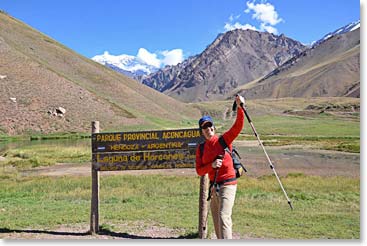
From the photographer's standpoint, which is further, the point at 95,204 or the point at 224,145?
the point at 95,204

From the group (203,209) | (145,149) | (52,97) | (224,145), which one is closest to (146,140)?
(145,149)

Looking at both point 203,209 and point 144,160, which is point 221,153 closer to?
point 203,209

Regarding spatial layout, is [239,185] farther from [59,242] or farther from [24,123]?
[24,123]

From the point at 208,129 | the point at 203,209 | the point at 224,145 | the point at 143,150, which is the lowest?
the point at 203,209

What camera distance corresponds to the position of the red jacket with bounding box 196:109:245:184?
18.8 feet

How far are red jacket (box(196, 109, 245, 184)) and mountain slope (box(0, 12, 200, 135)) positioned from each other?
60164 mm

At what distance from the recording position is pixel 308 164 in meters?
30.1

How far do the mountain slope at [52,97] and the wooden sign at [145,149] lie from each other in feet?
187

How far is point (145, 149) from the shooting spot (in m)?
8.33

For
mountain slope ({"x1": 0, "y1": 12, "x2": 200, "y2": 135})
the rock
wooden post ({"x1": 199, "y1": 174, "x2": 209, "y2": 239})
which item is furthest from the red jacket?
the rock

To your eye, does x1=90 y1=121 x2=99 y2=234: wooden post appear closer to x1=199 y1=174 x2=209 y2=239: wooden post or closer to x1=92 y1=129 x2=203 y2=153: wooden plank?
x1=92 y1=129 x2=203 y2=153: wooden plank

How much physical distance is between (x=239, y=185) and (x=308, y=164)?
1498cm

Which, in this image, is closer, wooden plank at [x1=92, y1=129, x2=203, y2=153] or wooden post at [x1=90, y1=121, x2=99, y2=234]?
wooden plank at [x1=92, y1=129, x2=203, y2=153]

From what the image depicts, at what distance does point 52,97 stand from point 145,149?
66.5 meters
